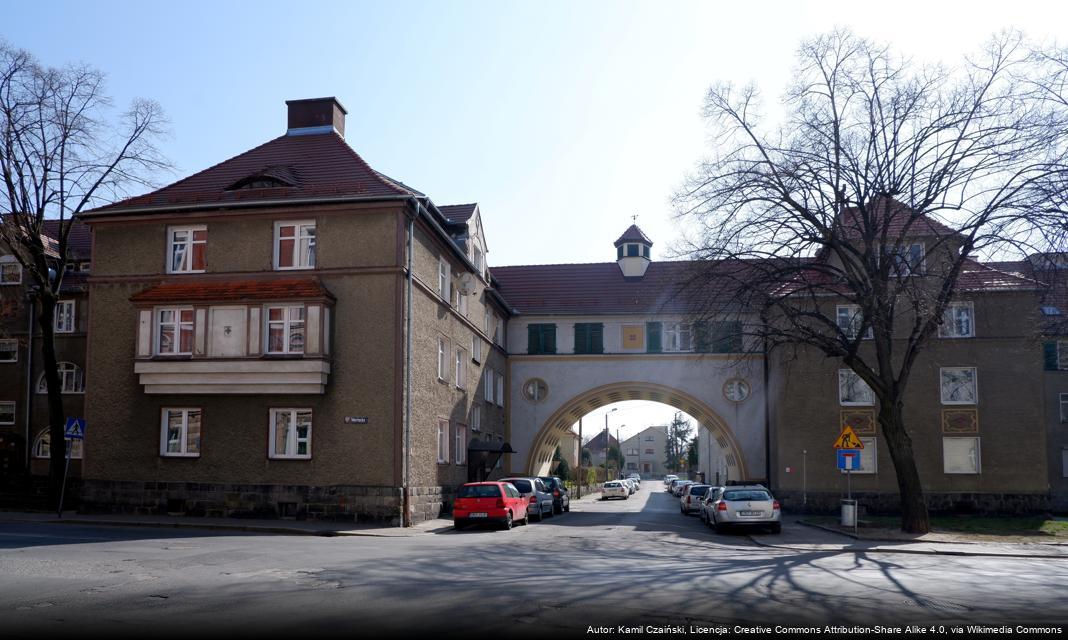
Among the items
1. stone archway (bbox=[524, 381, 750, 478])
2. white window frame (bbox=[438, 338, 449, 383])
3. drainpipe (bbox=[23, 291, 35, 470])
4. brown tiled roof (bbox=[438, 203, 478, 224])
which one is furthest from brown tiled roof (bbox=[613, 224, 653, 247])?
drainpipe (bbox=[23, 291, 35, 470])

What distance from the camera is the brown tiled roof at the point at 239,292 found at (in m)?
26.8

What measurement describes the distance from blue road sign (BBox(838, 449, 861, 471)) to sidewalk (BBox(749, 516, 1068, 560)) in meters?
1.79

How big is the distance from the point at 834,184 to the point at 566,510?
827 inches

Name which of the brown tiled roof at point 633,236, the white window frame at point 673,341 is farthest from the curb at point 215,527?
the brown tiled roof at point 633,236

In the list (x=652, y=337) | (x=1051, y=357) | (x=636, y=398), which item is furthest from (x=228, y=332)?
(x=1051, y=357)

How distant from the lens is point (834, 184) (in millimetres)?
25125

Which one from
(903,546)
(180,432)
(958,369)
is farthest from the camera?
(958,369)

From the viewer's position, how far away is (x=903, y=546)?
2147 cm

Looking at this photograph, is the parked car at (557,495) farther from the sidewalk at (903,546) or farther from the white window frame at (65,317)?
the white window frame at (65,317)

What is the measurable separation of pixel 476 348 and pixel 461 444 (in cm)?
469

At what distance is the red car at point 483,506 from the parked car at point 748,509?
614 cm

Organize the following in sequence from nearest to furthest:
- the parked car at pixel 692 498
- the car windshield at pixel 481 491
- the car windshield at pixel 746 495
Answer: the car windshield at pixel 746 495 → the car windshield at pixel 481 491 → the parked car at pixel 692 498

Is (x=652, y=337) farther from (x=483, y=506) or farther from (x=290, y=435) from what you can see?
(x=290, y=435)

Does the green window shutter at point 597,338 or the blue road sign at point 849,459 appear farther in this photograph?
the green window shutter at point 597,338
